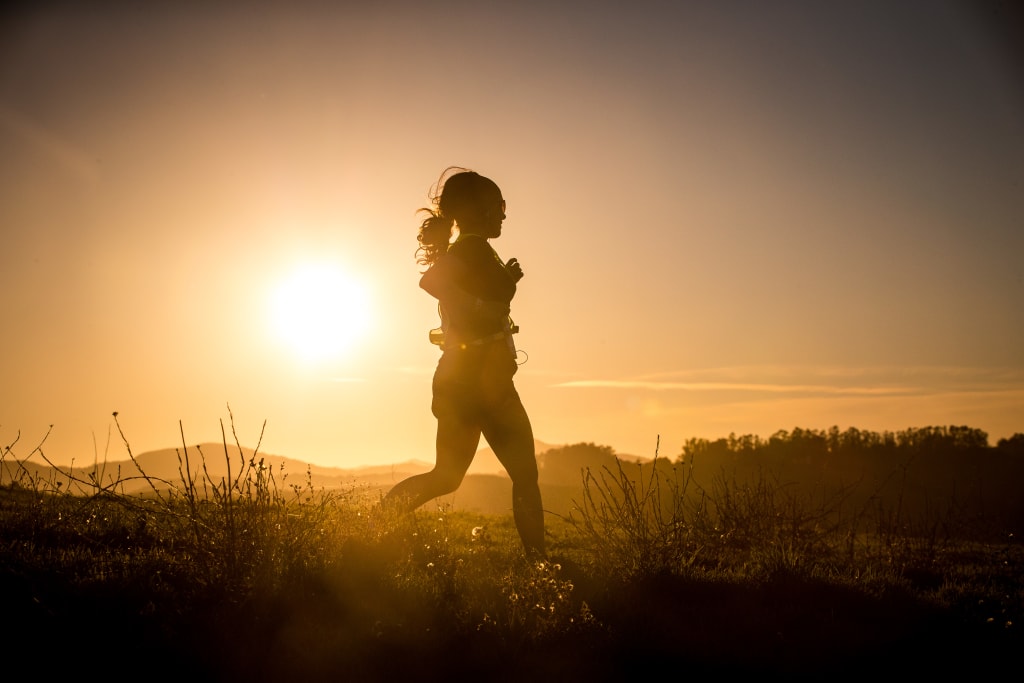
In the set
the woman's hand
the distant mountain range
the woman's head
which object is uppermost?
the woman's head

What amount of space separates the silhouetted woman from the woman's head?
2cm

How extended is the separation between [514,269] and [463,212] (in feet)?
1.99

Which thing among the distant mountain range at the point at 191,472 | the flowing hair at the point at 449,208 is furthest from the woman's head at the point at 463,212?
the distant mountain range at the point at 191,472

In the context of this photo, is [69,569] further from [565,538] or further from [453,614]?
[565,538]

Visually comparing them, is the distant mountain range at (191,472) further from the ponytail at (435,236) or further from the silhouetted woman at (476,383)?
the ponytail at (435,236)

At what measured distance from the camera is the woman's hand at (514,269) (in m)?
4.35

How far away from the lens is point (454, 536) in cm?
594

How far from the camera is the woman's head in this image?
14.5 feet

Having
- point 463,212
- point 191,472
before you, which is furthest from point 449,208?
point 191,472

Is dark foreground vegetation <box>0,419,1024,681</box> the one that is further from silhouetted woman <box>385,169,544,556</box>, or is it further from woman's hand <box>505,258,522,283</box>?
woman's hand <box>505,258,522,283</box>

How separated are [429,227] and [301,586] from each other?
271cm

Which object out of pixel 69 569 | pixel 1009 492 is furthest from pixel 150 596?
pixel 1009 492

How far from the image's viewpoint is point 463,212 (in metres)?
4.43

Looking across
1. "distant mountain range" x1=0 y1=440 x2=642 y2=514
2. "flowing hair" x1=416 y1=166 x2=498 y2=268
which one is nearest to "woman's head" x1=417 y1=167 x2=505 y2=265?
"flowing hair" x1=416 y1=166 x2=498 y2=268
